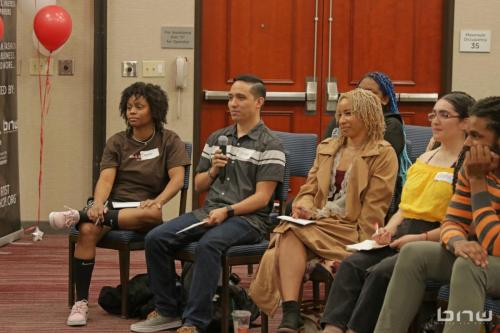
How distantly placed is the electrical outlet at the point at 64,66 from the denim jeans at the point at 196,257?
276 centimetres

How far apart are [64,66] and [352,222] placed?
11.7 feet

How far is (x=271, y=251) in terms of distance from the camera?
429 centimetres

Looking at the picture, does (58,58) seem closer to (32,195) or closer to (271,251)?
(32,195)

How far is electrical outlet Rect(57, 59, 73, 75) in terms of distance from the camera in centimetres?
712

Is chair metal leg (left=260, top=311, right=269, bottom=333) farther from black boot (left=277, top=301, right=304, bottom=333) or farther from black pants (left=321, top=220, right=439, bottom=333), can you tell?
black pants (left=321, top=220, right=439, bottom=333)

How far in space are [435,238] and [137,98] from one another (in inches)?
77.5

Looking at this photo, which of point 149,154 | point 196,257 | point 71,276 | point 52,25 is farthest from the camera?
point 52,25

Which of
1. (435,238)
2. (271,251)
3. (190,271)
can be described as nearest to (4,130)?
(190,271)

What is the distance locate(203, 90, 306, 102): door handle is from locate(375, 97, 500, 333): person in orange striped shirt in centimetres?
370

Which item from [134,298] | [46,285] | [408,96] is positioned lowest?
[46,285]

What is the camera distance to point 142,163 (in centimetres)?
505

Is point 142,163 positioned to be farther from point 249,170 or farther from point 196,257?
point 196,257

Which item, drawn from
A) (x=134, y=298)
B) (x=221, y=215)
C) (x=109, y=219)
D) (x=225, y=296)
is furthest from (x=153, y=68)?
(x=225, y=296)

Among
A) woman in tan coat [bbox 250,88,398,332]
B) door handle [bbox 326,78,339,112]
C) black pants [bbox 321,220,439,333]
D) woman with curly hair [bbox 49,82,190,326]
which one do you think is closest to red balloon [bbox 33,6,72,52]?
woman with curly hair [bbox 49,82,190,326]
